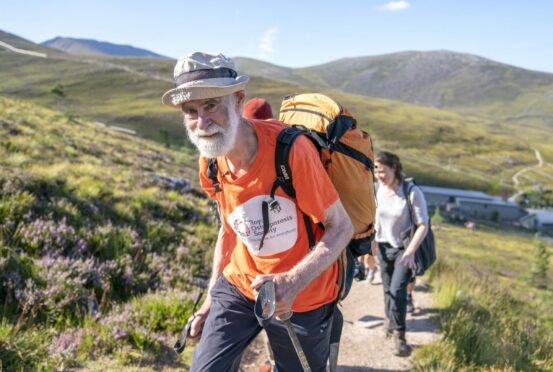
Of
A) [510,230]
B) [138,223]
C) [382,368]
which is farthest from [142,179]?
[510,230]

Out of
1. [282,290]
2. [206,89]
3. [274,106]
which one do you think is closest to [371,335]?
[282,290]

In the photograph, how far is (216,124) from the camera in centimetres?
252

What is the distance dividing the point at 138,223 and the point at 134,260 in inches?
55.6

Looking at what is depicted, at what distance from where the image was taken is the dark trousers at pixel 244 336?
2762mm

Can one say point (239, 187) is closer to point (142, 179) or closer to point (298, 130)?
point (298, 130)

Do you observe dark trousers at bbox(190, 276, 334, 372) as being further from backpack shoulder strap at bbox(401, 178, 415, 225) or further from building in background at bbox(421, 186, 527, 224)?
building in background at bbox(421, 186, 527, 224)

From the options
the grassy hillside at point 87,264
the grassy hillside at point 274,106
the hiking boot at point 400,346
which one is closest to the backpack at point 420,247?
the hiking boot at point 400,346

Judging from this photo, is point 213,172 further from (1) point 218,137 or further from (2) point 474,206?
(2) point 474,206

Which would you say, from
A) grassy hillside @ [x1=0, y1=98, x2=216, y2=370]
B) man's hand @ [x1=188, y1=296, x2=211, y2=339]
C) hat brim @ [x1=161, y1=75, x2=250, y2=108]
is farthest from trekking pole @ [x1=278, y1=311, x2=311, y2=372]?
grassy hillside @ [x1=0, y1=98, x2=216, y2=370]

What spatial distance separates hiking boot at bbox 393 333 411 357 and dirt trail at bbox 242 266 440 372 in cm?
7

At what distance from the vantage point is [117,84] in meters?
162

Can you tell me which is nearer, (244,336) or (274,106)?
(244,336)

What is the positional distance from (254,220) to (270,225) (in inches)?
4.0

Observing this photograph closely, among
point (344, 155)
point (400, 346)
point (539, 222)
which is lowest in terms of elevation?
point (539, 222)
